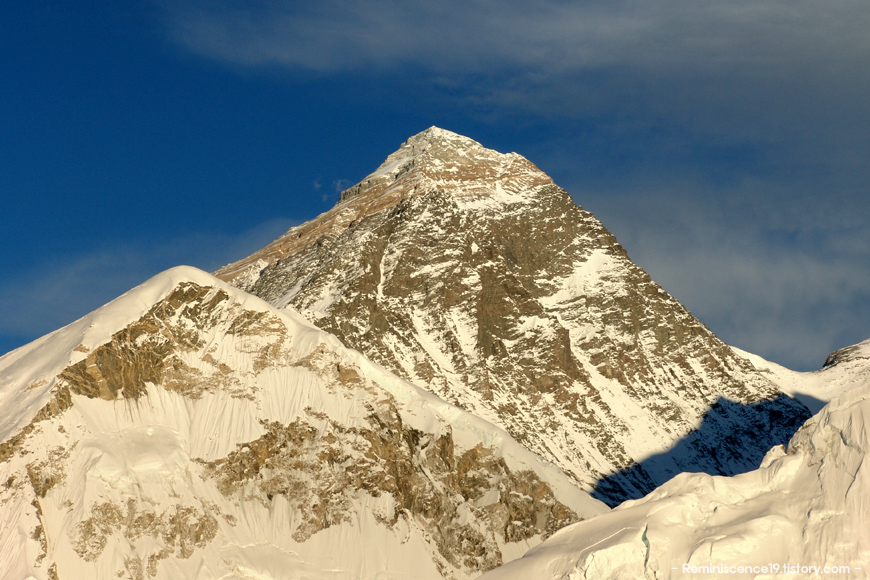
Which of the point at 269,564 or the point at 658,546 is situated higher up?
the point at 269,564

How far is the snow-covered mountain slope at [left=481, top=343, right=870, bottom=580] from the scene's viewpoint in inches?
1526

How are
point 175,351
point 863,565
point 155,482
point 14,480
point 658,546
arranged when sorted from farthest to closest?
point 175,351, point 155,482, point 14,480, point 658,546, point 863,565

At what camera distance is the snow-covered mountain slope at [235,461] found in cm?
11156

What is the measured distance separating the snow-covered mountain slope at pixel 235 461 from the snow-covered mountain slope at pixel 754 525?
250 feet

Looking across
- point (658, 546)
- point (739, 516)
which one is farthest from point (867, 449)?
point (658, 546)

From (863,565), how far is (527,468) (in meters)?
99.6

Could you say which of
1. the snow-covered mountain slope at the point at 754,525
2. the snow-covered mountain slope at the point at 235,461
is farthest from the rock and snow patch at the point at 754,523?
the snow-covered mountain slope at the point at 235,461

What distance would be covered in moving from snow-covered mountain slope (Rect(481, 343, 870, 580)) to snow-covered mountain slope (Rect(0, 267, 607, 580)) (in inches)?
2995

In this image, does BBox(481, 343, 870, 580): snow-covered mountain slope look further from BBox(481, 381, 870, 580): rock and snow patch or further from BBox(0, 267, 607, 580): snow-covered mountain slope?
BBox(0, 267, 607, 580): snow-covered mountain slope

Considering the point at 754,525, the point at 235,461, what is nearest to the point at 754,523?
the point at 754,525

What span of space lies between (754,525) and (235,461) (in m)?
92.7

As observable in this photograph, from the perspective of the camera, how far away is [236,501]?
122562mm

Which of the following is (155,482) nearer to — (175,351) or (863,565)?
(175,351)

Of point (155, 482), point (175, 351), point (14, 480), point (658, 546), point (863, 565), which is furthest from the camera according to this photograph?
point (175, 351)
